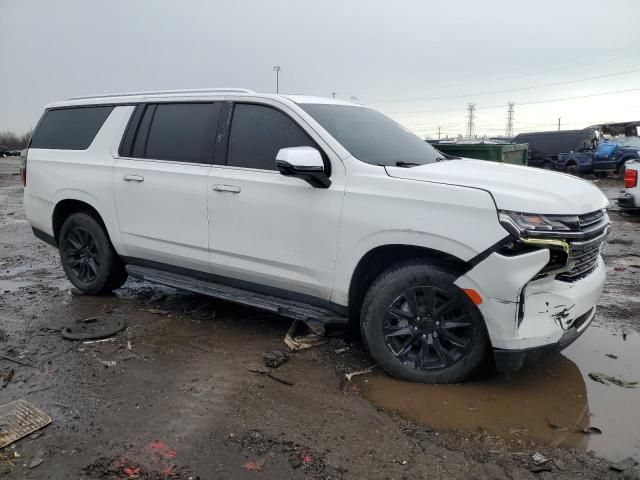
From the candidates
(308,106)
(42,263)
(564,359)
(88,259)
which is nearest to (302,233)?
(308,106)

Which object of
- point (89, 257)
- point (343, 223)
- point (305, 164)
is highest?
point (305, 164)

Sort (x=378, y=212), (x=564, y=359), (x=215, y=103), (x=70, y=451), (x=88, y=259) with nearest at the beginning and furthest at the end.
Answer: (x=70, y=451), (x=378, y=212), (x=564, y=359), (x=215, y=103), (x=88, y=259)

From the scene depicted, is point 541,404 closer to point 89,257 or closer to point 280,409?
point 280,409

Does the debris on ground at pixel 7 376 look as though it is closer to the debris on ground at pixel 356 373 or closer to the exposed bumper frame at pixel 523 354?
the debris on ground at pixel 356 373

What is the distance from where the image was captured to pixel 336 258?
3.94 metres

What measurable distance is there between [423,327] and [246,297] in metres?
1.50

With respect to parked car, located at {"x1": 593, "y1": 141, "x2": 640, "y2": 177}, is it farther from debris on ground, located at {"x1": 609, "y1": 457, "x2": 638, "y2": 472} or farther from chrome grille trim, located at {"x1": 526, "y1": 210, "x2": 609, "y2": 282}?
debris on ground, located at {"x1": 609, "y1": 457, "x2": 638, "y2": 472}

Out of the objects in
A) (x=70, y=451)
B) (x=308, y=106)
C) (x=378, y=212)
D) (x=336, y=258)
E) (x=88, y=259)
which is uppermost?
(x=308, y=106)

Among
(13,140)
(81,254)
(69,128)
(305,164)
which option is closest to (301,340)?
(305,164)

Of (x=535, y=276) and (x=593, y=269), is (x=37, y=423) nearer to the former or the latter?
(x=535, y=276)

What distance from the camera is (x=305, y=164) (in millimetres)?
3789

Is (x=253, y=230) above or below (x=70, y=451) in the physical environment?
above

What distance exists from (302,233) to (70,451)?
2.01 meters

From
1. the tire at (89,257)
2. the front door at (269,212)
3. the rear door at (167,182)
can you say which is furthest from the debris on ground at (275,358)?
the tire at (89,257)
